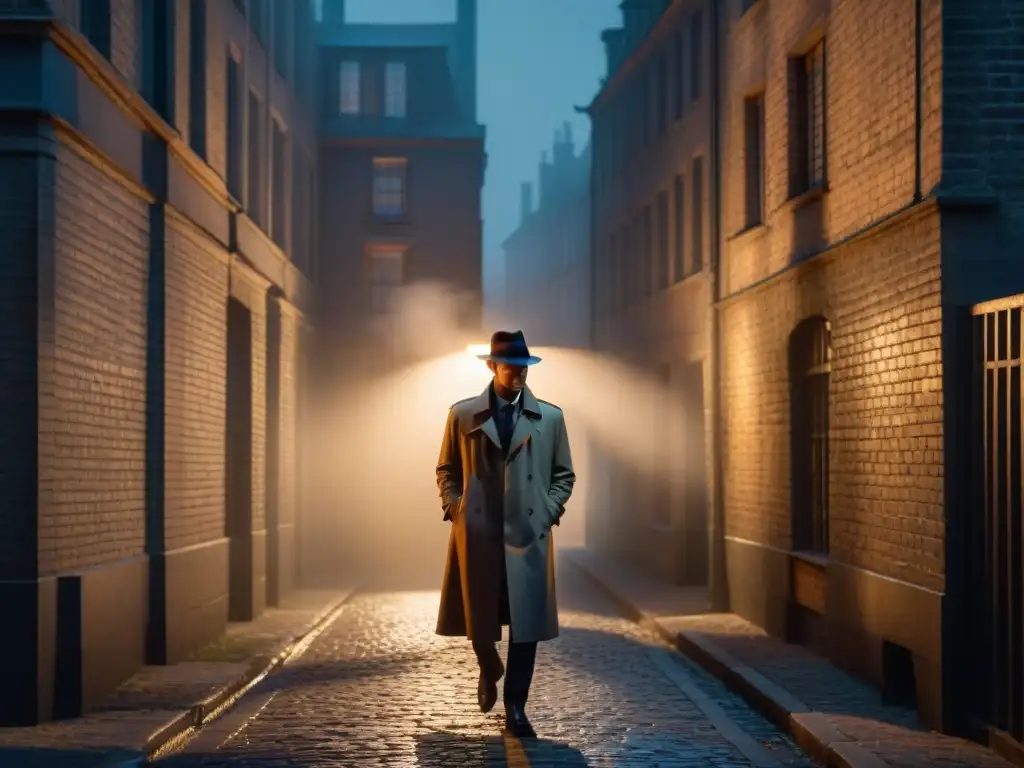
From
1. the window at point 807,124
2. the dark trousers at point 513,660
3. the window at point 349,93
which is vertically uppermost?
the window at point 349,93

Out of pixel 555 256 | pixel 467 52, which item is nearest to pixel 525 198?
pixel 555 256

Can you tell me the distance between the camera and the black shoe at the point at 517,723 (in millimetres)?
8789

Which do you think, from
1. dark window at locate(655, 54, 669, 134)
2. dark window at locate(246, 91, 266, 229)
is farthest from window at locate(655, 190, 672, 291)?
dark window at locate(246, 91, 266, 229)

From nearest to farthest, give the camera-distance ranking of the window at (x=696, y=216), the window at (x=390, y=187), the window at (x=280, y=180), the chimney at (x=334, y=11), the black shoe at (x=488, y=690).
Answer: the black shoe at (x=488, y=690) < the window at (x=696, y=216) < the window at (x=280, y=180) < the window at (x=390, y=187) < the chimney at (x=334, y=11)

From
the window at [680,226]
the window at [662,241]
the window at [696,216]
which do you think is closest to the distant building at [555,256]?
the window at [662,241]

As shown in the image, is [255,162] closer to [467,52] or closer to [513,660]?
[513,660]

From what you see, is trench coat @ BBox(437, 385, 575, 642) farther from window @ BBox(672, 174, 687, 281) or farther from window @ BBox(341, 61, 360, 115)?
window @ BBox(341, 61, 360, 115)

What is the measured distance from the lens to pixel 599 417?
28.8 m

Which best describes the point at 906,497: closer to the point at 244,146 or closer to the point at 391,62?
the point at 244,146

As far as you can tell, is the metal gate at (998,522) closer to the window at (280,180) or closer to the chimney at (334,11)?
the window at (280,180)

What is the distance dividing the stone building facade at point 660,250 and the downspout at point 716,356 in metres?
0.08

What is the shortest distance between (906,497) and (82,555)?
17.6ft

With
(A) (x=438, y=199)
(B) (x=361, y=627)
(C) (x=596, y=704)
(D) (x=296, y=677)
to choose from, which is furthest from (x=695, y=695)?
(A) (x=438, y=199)

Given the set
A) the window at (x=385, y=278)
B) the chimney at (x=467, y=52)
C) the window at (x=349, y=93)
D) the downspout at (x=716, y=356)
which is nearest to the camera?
the downspout at (x=716, y=356)
